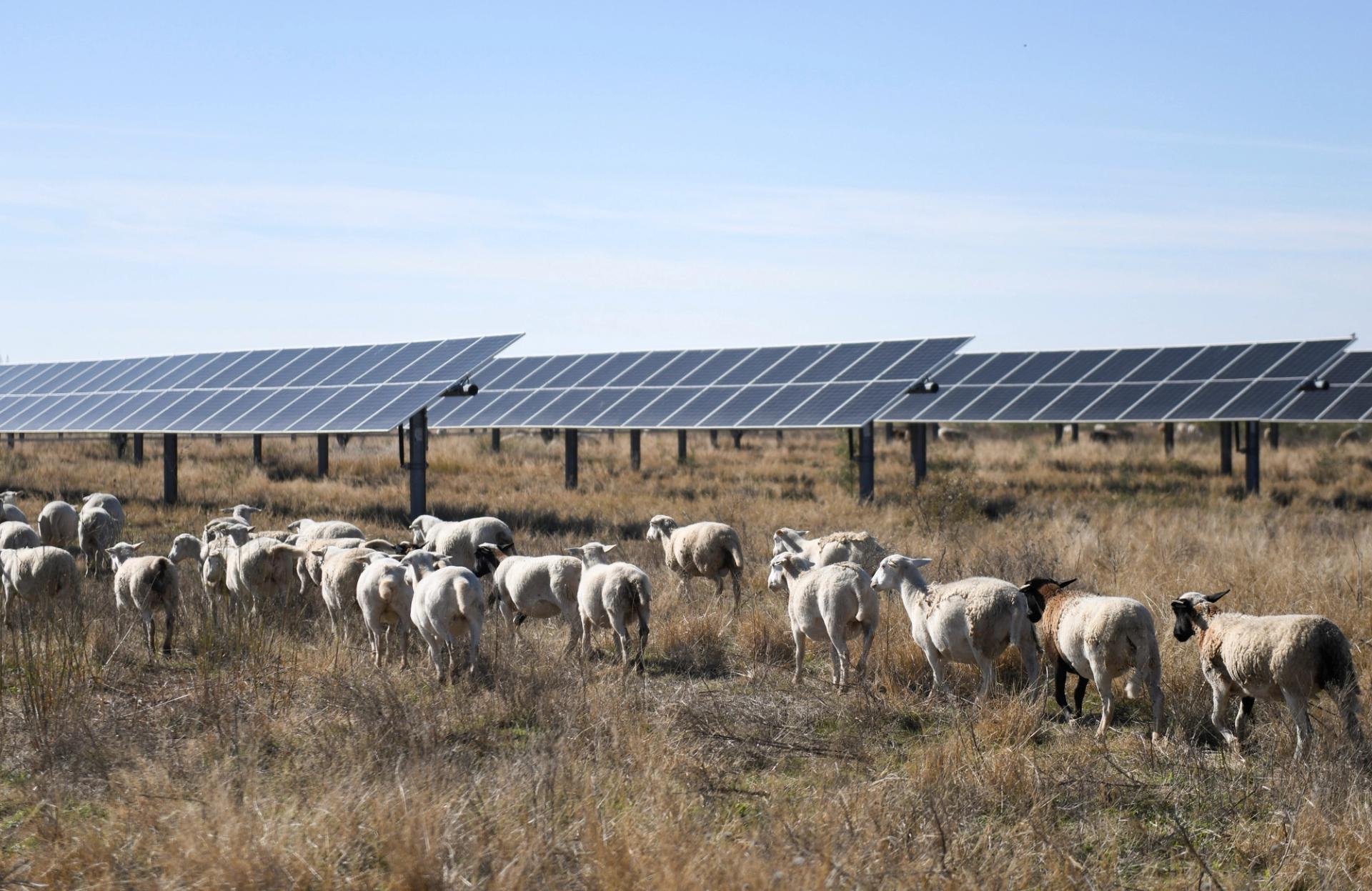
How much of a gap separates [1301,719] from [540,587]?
18.5ft

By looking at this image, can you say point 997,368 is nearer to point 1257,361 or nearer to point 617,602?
point 1257,361

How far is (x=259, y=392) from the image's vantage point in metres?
25.4

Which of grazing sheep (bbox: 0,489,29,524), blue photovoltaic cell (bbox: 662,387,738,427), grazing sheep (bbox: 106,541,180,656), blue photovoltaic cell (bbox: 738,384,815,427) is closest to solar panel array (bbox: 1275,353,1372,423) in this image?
blue photovoltaic cell (bbox: 738,384,815,427)

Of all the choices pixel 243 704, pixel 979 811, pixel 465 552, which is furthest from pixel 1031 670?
pixel 465 552

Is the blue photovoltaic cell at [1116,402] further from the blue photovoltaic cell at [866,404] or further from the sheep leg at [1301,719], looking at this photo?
the sheep leg at [1301,719]

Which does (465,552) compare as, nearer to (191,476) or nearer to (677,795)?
(677,795)

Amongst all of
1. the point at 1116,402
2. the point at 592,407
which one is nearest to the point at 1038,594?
the point at 1116,402

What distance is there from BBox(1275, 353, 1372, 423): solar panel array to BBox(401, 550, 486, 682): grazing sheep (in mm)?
19783

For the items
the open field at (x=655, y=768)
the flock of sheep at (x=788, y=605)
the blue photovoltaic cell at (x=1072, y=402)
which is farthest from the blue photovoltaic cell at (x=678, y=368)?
the open field at (x=655, y=768)

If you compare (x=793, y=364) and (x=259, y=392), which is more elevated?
(x=793, y=364)

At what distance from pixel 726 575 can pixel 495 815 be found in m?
8.37

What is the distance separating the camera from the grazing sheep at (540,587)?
32.1ft

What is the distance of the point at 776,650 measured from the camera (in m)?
9.98

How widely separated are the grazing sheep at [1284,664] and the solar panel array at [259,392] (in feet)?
47.3
